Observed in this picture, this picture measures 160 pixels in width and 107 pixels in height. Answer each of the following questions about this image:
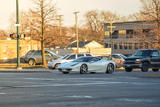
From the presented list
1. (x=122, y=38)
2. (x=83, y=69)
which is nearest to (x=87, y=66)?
(x=83, y=69)

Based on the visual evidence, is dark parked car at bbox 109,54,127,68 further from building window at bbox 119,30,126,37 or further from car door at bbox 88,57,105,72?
building window at bbox 119,30,126,37

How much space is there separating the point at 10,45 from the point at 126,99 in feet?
163

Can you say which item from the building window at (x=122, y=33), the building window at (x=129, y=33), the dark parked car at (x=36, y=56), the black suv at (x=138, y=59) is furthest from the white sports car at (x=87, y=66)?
the building window at (x=122, y=33)

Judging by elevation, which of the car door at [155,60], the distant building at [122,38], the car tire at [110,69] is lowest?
the car tire at [110,69]

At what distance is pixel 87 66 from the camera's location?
2589 centimetres

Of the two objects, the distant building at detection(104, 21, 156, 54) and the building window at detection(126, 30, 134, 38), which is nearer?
the distant building at detection(104, 21, 156, 54)

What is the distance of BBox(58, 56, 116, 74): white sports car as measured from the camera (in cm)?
2552

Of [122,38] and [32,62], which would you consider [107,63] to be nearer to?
[32,62]

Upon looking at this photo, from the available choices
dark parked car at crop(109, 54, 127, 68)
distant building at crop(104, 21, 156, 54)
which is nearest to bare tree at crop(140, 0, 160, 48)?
dark parked car at crop(109, 54, 127, 68)

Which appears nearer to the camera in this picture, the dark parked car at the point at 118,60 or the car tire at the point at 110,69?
the car tire at the point at 110,69

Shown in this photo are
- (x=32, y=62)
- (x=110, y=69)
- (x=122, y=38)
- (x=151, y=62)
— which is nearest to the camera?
(x=110, y=69)

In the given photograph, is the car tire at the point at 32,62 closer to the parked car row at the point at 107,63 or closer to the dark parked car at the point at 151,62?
the parked car row at the point at 107,63

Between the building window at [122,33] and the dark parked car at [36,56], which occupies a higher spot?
the building window at [122,33]

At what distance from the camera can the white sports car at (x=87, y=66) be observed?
25516mm
